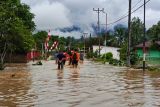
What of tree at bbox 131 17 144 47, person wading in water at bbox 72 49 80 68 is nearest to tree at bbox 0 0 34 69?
person wading in water at bbox 72 49 80 68

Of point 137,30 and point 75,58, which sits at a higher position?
point 137,30

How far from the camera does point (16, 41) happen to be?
5112 cm

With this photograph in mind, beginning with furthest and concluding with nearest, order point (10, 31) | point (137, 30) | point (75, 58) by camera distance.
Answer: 1. point (137, 30)
2. point (10, 31)
3. point (75, 58)

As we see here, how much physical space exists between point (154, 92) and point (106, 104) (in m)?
3.99

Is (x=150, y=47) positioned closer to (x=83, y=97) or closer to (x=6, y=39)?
(x=6, y=39)

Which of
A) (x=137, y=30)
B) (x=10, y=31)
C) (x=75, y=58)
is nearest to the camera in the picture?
(x=75, y=58)

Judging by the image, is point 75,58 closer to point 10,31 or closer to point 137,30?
point 10,31

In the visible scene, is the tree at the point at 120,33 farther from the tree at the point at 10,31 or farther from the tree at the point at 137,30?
the tree at the point at 10,31

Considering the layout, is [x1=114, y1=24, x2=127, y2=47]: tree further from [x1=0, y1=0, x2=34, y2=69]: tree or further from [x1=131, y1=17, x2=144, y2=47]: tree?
[x1=0, y1=0, x2=34, y2=69]: tree

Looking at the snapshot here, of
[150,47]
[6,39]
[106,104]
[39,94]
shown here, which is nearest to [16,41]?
[6,39]

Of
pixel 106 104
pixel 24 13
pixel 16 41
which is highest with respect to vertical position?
pixel 24 13

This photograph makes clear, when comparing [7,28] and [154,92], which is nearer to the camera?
[154,92]

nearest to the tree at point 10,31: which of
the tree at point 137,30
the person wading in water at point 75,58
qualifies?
the person wading in water at point 75,58

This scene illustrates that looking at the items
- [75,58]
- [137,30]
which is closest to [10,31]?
[75,58]
